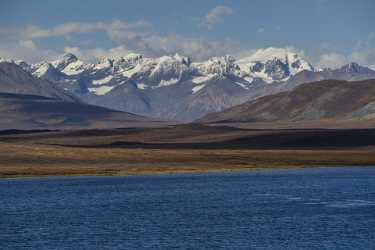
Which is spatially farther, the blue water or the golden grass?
the golden grass

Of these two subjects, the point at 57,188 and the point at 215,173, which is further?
the point at 215,173

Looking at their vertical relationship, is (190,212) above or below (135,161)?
below

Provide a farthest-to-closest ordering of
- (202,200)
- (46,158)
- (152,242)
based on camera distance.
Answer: (46,158) < (202,200) < (152,242)

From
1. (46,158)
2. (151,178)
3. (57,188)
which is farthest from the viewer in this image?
(46,158)

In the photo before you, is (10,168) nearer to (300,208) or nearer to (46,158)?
(46,158)

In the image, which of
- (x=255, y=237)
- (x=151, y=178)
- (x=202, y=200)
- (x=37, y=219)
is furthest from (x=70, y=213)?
(x=151, y=178)

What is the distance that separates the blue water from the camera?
255 feet

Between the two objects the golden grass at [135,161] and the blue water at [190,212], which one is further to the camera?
the golden grass at [135,161]

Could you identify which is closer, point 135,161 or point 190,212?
point 190,212

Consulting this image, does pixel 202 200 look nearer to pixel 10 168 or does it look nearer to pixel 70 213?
pixel 70 213

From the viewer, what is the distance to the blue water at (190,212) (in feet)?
255

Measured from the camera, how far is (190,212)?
9938cm

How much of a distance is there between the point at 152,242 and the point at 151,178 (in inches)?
3027

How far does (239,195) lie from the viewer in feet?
390
